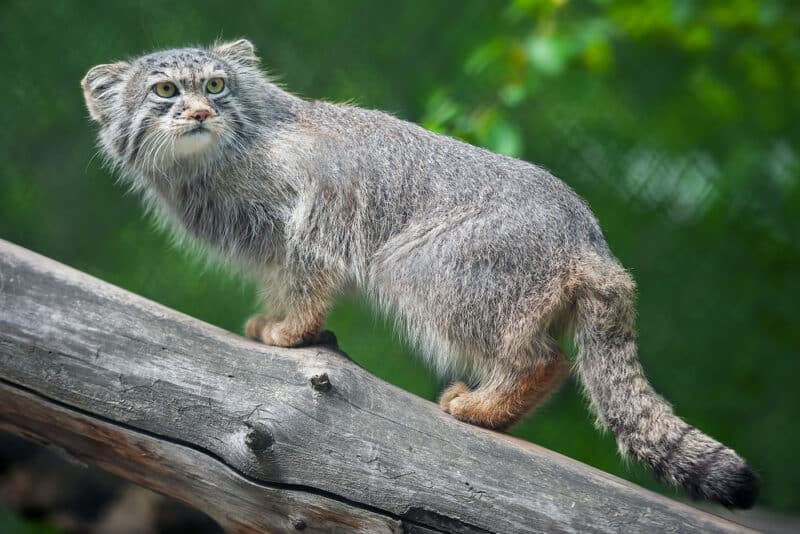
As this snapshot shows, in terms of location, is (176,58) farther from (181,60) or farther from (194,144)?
(194,144)

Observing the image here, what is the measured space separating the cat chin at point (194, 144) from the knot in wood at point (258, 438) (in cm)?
143

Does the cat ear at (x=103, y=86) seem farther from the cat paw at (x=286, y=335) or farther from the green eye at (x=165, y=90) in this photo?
the cat paw at (x=286, y=335)

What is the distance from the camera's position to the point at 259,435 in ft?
11.9

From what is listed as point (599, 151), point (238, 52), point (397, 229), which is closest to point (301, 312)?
point (397, 229)

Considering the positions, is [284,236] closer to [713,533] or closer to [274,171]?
[274,171]

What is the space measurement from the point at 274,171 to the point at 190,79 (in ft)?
1.93

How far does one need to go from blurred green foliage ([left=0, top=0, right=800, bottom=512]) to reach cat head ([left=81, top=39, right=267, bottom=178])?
6.53ft

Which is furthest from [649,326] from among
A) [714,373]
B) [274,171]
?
[274,171]

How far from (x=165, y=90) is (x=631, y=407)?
2.59 metres

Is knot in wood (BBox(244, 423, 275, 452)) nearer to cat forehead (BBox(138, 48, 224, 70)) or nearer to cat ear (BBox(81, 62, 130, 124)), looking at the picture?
cat forehead (BBox(138, 48, 224, 70))

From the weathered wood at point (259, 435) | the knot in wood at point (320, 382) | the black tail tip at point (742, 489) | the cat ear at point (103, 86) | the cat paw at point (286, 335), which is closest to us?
the black tail tip at point (742, 489)

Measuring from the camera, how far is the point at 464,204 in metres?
4.35

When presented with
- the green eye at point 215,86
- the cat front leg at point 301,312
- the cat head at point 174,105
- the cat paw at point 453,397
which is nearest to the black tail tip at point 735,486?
the cat paw at point 453,397

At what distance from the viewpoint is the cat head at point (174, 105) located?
14.2 feet
